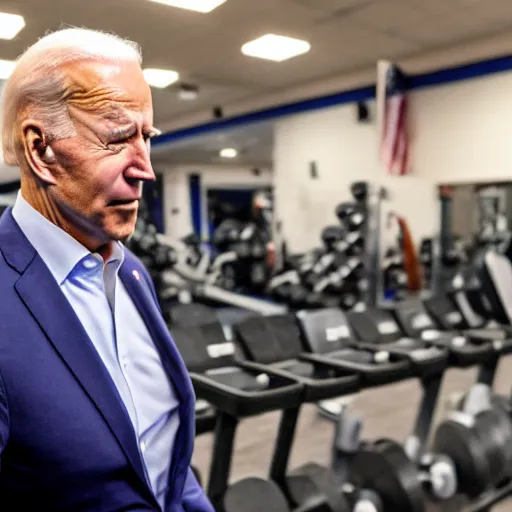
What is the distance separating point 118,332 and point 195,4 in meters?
3.38

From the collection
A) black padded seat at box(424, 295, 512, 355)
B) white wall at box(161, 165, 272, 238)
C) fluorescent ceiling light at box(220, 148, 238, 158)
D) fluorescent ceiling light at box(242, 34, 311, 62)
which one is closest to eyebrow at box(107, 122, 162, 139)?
black padded seat at box(424, 295, 512, 355)

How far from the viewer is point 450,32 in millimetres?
4449

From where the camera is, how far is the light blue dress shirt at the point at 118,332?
678 millimetres

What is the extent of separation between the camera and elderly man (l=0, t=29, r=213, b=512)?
1.98 ft

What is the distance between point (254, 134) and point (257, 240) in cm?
160

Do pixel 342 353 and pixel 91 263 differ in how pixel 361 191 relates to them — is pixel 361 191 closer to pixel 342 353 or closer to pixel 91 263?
pixel 342 353

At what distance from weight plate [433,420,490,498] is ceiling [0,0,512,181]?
2659 mm

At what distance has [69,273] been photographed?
69 centimetres

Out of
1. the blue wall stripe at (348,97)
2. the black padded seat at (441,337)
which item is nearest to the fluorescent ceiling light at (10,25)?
the blue wall stripe at (348,97)

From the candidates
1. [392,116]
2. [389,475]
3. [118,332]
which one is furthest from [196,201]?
[118,332]

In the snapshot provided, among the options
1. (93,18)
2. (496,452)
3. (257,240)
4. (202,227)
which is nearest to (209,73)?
(93,18)

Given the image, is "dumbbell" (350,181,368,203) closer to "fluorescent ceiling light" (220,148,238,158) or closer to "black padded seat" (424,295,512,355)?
"black padded seat" (424,295,512,355)

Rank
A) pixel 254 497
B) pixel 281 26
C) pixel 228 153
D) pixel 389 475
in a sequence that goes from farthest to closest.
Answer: pixel 228 153, pixel 281 26, pixel 389 475, pixel 254 497

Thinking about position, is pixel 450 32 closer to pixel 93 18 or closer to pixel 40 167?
pixel 93 18
